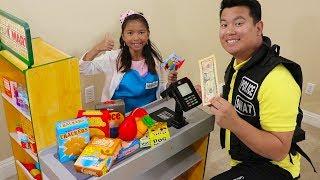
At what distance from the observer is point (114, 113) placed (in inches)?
60.3

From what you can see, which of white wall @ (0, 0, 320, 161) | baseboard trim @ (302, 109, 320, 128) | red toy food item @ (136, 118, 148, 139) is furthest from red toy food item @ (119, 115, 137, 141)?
baseboard trim @ (302, 109, 320, 128)

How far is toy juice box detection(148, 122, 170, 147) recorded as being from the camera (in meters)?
1.50

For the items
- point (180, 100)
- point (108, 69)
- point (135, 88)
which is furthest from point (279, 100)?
point (108, 69)

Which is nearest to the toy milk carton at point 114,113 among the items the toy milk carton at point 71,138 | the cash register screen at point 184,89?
the toy milk carton at point 71,138

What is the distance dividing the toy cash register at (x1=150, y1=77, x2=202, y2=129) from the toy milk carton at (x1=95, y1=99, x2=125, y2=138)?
18cm

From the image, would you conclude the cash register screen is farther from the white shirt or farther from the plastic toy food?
the white shirt

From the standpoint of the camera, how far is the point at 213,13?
3.12m

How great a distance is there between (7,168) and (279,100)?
6.11ft

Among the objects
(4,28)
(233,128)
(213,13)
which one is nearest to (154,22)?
(213,13)

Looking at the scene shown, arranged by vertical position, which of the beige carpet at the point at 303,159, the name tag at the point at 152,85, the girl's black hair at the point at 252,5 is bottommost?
the beige carpet at the point at 303,159

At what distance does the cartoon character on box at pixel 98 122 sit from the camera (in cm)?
146

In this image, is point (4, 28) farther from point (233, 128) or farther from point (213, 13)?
point (213, 13)

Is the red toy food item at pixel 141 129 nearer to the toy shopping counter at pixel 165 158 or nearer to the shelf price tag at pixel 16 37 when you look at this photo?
the toy shopping counter at pixel 165 158

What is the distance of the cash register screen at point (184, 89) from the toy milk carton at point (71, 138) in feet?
1.53
